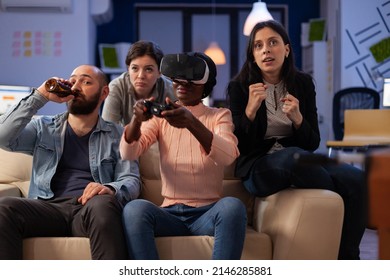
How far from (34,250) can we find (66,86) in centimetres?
38

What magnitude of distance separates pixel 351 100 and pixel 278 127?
2.60 metres

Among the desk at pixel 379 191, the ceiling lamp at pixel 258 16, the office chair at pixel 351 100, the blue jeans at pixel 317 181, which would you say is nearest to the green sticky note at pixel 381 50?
the blue jeans at pixel 317 181

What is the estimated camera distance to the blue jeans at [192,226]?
1107 mm

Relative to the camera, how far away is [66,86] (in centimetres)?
132

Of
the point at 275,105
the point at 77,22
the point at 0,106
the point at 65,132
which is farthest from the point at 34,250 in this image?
the point at 77,22

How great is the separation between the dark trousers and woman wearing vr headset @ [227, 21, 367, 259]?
14.3 inches

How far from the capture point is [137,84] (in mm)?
1691

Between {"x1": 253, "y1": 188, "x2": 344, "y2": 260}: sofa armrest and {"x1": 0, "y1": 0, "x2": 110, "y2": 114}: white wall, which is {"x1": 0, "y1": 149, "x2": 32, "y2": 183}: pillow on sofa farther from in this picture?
{"x1": 0, "y1": 0, "x2": 110, "y2": 114}: white wall

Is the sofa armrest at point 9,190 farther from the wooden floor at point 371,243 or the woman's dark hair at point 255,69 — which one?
the wooden floor at point 371,243

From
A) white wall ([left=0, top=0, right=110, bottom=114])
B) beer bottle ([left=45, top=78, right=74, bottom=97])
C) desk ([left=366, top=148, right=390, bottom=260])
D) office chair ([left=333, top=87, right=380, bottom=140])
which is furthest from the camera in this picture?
white wall ([left=0, top=0, right=110, bottom=114])

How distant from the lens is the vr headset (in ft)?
3.76

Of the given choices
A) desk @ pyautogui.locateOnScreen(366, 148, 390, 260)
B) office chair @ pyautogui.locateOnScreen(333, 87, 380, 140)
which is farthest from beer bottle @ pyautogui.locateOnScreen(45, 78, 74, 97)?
office chair @ pyautogui.locateOnScreen(333, 87, 380, 140)
